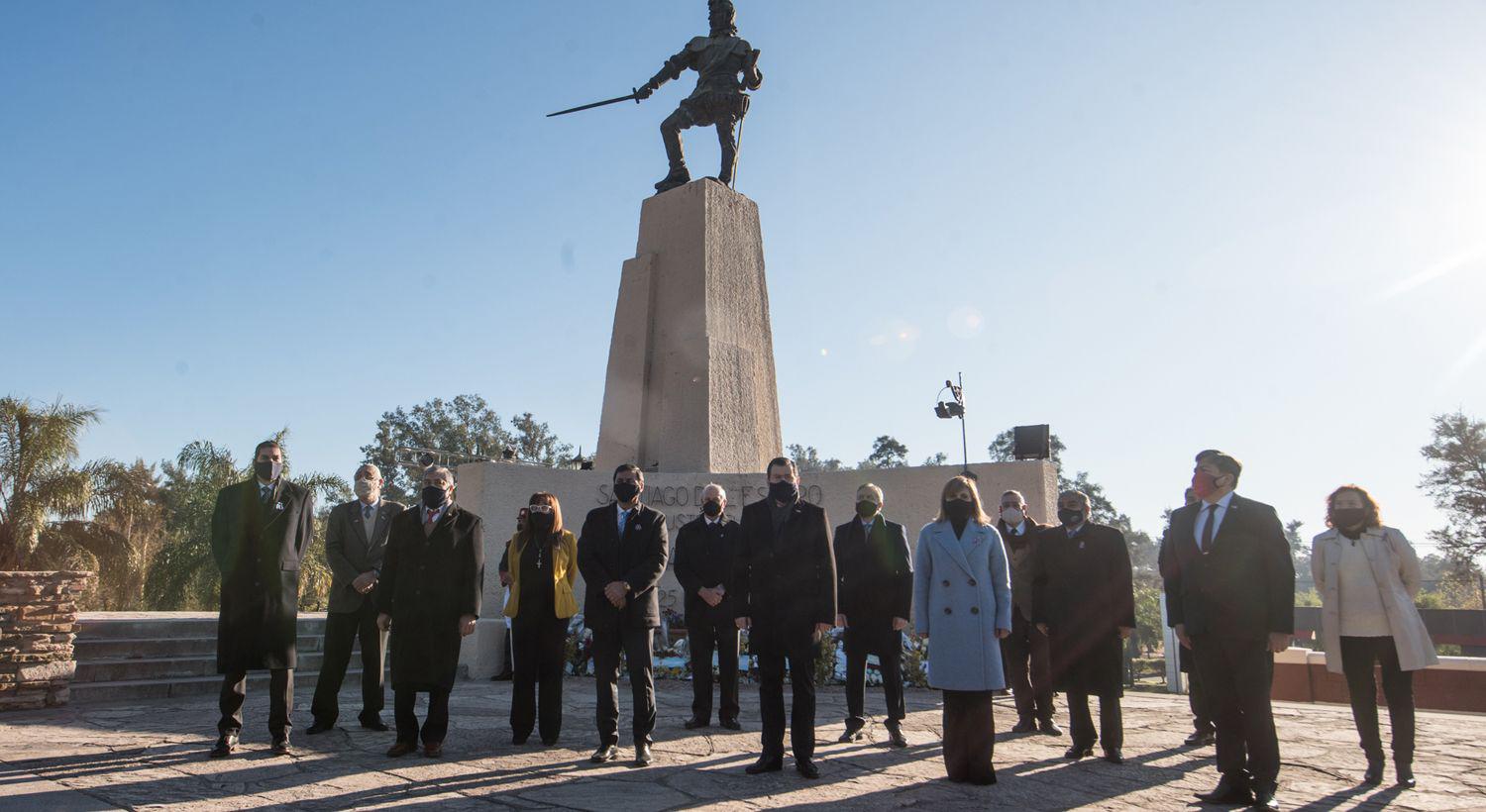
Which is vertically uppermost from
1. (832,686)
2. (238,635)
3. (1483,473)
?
(1483,473)

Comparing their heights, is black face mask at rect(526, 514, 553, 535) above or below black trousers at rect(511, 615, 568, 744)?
above

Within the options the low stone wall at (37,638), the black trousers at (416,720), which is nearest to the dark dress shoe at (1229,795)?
the black trousers at (416,720)

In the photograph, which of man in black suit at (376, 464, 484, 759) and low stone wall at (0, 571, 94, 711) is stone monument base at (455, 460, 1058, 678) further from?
man in black suit at (376, 464, 484, 759)

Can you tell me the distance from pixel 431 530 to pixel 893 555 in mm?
2813

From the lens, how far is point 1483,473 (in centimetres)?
3031

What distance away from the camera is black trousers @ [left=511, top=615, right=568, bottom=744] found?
554cm

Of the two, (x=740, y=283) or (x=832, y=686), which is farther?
(x=740, y=283)

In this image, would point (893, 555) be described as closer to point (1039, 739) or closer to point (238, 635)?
point (1039, 739)

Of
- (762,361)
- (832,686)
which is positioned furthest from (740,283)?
(832,686)

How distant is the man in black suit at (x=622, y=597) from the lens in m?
4.98

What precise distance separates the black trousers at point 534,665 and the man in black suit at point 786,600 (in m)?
1.30

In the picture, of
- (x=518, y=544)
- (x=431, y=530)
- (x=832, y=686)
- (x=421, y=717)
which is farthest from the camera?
(x=832, y=686)

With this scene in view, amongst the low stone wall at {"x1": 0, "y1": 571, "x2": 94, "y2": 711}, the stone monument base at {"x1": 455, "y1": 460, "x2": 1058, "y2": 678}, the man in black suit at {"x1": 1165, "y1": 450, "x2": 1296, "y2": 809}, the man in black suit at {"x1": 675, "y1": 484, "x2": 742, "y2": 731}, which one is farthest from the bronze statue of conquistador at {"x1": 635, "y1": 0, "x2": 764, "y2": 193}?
the man in black suit at {"x1": 1165, "y1": 450, "x2": 1296, "y2": 809}

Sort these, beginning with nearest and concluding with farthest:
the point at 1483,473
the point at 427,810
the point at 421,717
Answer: the point at 427,810
the point at 421,717
the point at 1483,473
